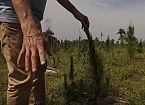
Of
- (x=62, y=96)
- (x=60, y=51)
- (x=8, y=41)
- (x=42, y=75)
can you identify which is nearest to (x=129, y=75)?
(x=62, y=96)

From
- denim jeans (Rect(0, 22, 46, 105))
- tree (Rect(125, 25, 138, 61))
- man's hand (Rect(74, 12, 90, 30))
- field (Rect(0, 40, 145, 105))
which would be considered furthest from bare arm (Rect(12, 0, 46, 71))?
tree (Rect(125, 25, 138, 61))

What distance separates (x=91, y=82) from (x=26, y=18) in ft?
10.7

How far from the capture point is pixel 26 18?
2002 mm

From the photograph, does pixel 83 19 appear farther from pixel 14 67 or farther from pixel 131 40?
pixel 131 40

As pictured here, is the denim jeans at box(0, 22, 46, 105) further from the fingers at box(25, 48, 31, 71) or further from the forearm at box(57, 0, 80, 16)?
the fingers at box(25, 48, 31, 71)

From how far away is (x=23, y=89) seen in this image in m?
3.19

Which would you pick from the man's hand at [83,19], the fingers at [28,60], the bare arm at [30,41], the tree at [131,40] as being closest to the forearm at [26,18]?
the bare arm at [30,41]

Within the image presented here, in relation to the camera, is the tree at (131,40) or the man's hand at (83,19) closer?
the man's hand at (83,19)

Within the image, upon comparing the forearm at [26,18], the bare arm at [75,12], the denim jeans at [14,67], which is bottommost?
the denim jeans at [14,67]

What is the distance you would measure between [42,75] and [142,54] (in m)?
6.58

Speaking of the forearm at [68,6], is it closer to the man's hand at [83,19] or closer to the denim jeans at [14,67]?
the man's hand at [83,19]

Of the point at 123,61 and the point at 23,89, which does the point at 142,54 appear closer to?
the point at 123,61

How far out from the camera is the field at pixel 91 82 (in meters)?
5.22

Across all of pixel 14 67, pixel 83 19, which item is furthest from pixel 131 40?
pixel 14 67
